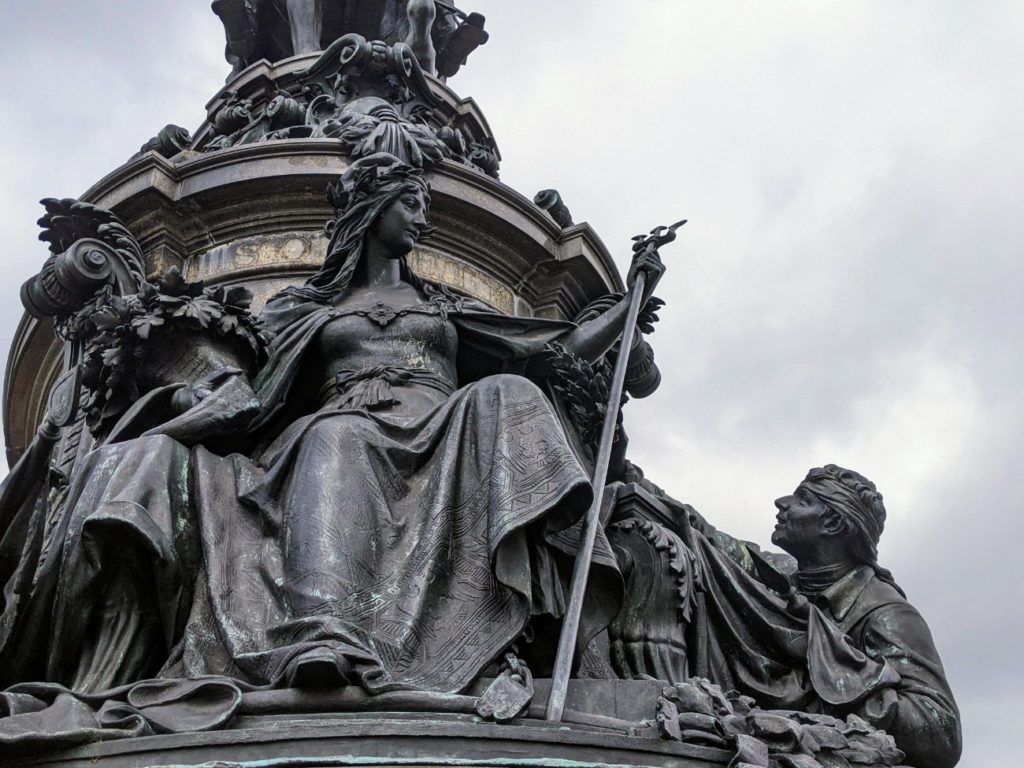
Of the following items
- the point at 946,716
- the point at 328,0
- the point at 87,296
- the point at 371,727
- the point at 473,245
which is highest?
the point at 328,0

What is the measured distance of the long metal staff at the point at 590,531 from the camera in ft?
19.5

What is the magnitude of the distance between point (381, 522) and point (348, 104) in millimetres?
5547

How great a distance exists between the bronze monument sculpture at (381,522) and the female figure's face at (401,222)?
24mm

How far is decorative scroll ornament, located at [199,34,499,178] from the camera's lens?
11.2m

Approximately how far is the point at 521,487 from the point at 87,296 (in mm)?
3754

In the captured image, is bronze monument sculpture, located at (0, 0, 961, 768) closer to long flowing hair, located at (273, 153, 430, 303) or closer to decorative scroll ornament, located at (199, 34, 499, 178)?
long flowing hair, located at (273, 153, 430, 303)

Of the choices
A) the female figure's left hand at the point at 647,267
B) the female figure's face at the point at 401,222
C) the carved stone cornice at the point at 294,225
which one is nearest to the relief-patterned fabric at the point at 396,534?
the female figure's left hand at the point at 647,267

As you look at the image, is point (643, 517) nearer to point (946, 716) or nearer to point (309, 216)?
point (946, 716)

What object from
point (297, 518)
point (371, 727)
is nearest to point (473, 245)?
point (297, 518)

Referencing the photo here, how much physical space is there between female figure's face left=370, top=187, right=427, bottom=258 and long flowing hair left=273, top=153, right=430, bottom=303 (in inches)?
0.9

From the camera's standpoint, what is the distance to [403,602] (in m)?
6.26

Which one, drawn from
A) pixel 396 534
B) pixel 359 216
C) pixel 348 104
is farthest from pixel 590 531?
pixel 348 104

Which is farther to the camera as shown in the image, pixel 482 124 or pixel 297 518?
pixel 482 124

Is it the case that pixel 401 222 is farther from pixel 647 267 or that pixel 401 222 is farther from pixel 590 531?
pixel 590 531
